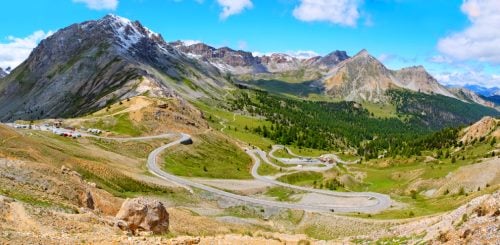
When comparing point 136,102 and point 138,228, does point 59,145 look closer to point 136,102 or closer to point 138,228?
point 138,228

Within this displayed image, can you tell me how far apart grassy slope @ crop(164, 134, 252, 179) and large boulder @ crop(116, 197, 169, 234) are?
82.9 meters

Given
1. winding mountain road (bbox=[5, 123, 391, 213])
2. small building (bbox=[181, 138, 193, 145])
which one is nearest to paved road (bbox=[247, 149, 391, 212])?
winding mountain road (bbox=[5, 123, 391, 213])

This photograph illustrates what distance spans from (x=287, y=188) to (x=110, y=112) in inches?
3310

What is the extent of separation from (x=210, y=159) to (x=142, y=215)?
11788 centimetres

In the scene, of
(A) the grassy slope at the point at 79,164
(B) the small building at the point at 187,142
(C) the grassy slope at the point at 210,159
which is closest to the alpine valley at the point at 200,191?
(A) the grassy slope at the point at 79,164

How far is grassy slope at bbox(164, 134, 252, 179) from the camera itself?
139750 mm

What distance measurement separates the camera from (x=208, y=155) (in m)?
167

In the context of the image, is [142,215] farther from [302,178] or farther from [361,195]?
[302,178]

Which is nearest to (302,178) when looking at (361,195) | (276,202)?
(361,195)

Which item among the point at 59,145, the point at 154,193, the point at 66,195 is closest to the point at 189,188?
the point at 154,193

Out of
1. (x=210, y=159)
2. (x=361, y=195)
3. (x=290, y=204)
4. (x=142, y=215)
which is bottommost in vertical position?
(x=290, y=204)

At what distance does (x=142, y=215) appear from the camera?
4647 centimetres

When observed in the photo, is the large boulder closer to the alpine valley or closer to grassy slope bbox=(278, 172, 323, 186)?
the alpine valley

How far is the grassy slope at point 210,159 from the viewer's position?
139750 millimetres
